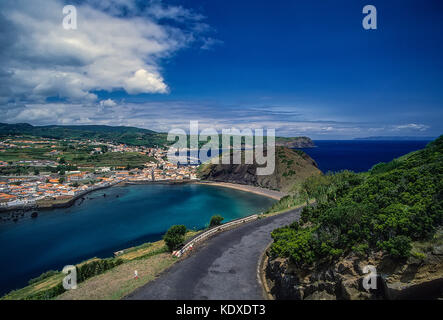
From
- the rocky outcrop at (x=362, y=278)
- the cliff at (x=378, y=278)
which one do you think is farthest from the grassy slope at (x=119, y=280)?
the cliff at (x=378, y=278)

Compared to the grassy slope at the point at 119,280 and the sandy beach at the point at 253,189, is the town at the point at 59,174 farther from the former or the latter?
the grassy slope at the point at 119,280

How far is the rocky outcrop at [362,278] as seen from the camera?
6.11 m

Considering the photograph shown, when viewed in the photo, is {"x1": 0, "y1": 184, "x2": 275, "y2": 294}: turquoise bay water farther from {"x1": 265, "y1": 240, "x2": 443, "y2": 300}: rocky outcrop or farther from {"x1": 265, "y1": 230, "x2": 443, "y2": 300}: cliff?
{"x1": 265, "y1": 230, "x2": 443, "y2": 300}: cliff

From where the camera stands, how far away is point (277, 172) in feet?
186

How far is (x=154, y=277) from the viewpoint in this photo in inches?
437

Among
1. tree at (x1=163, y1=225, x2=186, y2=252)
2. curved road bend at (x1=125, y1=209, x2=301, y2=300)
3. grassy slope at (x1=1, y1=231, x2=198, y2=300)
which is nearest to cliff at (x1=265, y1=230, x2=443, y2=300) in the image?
curved road bend at (x1=125, y1=209, x2=301, y2=300)

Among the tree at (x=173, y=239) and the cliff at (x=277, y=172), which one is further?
the cliff at (x=277, y=172)

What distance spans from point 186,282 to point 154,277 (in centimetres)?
183

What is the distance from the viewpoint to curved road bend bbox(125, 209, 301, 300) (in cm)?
948

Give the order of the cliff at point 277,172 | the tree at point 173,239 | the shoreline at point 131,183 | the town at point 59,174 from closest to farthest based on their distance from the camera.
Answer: the tree at point 173,239
the shoreline at point 131,183
the town at point 59,174
the cliff at point 277,172

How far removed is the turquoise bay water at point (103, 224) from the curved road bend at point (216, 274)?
53.2 feet
